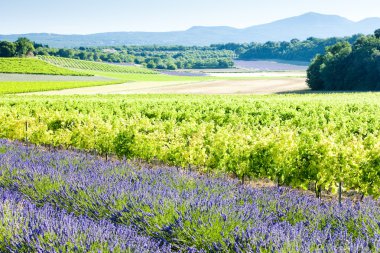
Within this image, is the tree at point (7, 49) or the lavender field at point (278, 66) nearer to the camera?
the tree at point (7, 49)

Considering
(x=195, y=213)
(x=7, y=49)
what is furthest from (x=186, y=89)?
(x=195, y=213)

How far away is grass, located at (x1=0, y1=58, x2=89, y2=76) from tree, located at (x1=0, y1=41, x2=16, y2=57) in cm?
1198

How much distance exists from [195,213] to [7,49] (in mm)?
117570

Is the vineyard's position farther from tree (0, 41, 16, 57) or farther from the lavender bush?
the lavender bush

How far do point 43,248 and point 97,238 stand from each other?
0.47 meters

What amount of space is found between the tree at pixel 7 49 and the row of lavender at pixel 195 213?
114058mm

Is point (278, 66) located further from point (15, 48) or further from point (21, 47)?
point (15, 48)

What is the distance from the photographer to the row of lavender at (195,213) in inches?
174

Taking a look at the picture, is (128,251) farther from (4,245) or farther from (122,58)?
(122,58)

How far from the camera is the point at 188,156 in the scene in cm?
1123

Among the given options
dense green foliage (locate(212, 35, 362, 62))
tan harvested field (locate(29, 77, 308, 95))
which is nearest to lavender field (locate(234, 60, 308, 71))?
dense green foliage (locate(212, 35, 362, 62))

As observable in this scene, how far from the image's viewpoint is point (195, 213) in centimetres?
524

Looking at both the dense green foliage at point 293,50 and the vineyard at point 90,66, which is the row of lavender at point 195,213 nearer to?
the vineyard at point 90,66

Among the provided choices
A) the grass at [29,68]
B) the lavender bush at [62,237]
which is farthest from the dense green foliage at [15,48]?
the lavender bush at [62,237]
